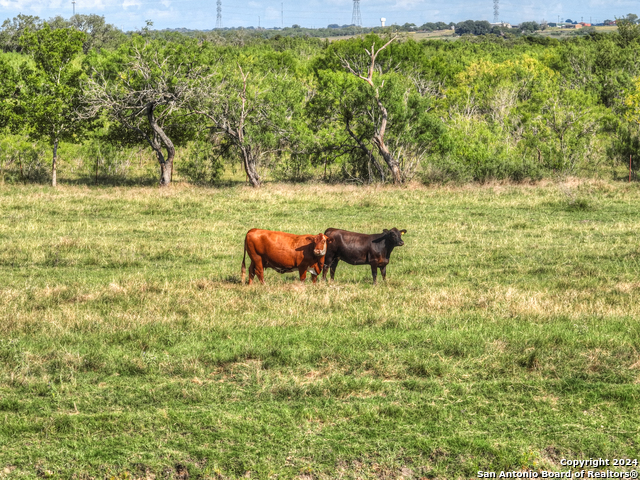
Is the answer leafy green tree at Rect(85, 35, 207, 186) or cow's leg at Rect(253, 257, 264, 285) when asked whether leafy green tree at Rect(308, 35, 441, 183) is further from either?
cow's leg at Rect(253, 257, 264, 285)

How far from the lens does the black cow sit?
1270 cm

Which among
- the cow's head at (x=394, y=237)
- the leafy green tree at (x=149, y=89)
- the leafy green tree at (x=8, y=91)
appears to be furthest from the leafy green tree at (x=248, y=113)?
the cow's head at (x=394, y=237)

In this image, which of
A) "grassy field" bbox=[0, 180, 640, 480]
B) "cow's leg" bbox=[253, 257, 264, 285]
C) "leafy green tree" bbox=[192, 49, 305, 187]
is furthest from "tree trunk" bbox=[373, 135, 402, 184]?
"cow's leg" bbox=[253, 257, 264, 285]

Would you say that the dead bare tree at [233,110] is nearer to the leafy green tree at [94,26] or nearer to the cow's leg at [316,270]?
the cow's leg at [316,270]

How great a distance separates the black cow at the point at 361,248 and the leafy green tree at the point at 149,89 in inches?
755

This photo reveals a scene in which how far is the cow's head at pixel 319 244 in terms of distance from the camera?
462 inches

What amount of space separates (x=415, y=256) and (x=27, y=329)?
8.79 metres

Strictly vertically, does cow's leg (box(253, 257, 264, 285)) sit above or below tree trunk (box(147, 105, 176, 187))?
below

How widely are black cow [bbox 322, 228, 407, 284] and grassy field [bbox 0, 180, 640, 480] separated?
0.64m

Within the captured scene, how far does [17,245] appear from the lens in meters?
16.0

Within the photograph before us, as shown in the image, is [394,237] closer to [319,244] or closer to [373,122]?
[319,244]

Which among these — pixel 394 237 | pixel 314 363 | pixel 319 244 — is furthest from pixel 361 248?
pixel 314 363

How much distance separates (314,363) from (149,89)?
2480 centimetres

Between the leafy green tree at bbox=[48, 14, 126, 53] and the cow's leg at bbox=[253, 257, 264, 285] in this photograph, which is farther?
the leafy green tree at bbox=[48, 14, 126, 53]
